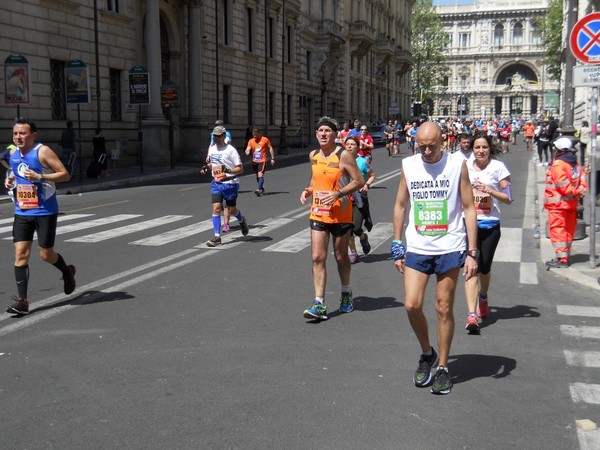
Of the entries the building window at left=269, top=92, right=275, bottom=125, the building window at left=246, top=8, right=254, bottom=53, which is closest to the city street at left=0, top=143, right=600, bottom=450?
the building window at left=246, top=8, right=254, bottom=53

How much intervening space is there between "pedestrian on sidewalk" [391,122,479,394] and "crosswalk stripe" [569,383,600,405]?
0.83m

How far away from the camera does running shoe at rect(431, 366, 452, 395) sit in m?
5.15

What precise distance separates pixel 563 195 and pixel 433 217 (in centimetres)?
515

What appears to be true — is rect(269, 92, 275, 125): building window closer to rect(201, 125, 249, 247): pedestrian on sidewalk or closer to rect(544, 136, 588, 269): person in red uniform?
rect(201, 125, 249, 247): pedestrian on sidewalk

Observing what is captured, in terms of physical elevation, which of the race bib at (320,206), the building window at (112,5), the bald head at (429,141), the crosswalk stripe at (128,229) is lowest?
the crosswalk stripe at (128,229)

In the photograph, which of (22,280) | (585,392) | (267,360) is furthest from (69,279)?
(585,392)

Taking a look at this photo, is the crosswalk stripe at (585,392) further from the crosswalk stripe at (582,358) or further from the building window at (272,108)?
the building window at (272,108)

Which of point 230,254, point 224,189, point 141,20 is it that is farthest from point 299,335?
point 141,20

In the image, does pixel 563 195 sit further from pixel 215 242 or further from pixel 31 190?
pixel 31 190

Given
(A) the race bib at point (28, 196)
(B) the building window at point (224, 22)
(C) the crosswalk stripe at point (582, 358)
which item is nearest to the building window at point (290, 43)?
(B) the building window at point (224, 22)

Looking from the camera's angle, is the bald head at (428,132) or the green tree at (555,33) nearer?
the bald head at (428,132)

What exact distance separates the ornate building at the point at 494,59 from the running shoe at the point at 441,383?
126702 millimetres

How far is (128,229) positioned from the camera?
1342cm

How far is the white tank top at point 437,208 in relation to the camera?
5.24m
